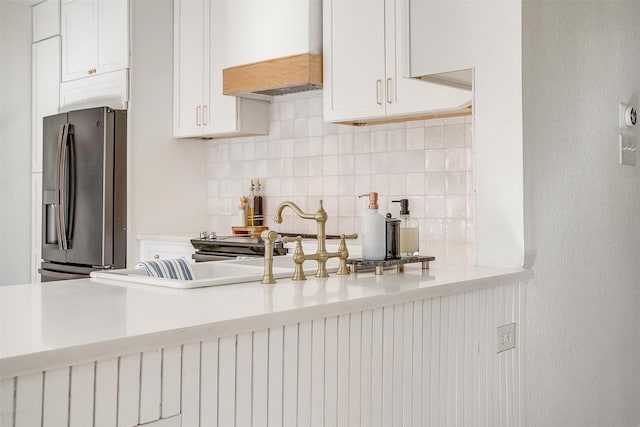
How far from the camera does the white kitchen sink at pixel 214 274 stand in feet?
5.59

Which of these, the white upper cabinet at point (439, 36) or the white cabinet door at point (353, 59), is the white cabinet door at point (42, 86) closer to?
the white cabinet door at point (353, 59)

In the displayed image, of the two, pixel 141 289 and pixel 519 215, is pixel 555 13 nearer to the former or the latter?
pixel 519 215

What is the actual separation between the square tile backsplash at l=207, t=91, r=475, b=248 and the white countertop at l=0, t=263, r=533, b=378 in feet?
4.78

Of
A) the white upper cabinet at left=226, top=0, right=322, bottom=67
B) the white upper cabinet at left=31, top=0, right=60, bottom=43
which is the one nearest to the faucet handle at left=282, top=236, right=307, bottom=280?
the white upper cabinet at left=226, top=0, right=322, bottom=67

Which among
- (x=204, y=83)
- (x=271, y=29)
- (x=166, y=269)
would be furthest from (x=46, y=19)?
(x=166, y=269)

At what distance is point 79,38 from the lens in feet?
14.5

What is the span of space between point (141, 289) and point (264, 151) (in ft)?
8.81

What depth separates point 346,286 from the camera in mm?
1759

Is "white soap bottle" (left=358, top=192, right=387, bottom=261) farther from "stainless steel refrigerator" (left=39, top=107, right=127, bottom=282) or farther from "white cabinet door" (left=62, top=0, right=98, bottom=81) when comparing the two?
"white cabinet door" (left=62, top=0, right=98, bottom=81)

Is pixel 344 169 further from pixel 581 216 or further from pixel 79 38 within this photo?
pixel 79 38

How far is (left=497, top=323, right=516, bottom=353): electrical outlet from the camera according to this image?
206cm

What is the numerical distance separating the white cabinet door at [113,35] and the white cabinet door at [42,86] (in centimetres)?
57

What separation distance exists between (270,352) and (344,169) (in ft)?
8.40

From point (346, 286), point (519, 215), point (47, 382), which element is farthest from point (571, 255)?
point (47, 382)
